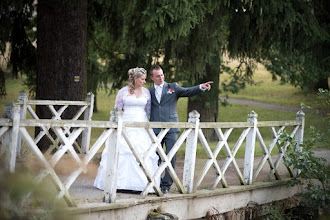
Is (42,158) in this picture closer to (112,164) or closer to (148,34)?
(112,164)

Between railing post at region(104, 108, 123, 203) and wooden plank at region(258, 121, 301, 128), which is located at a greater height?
wooden plank at region(258, 121, 301, 128)

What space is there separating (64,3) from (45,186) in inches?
345

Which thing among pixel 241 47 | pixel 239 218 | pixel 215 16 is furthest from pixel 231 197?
pixel 241 47

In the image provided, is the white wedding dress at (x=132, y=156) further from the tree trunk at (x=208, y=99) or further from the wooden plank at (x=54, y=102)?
the tree trunk at (x=208, y=99)

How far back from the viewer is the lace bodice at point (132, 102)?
804cm

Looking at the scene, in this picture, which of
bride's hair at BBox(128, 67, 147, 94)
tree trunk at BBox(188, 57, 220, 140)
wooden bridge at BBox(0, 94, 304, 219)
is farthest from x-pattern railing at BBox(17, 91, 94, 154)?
tree trunk at BBox(188, 57, 220, 140)

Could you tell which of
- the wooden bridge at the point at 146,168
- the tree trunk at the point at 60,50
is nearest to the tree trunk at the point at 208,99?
the tree trunk at the point at 60,50

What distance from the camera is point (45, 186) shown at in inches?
108

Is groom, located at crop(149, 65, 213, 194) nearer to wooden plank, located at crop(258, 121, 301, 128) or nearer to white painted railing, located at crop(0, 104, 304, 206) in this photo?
white painted railing, located at crop(0, 104, 304, 206)

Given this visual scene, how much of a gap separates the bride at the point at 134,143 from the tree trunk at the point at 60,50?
3.52m

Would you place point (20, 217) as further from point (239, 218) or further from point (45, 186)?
point (239, 218)

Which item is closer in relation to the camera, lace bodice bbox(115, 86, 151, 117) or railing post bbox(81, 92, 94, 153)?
lace bodice bbox(115, 86, 151, 117)

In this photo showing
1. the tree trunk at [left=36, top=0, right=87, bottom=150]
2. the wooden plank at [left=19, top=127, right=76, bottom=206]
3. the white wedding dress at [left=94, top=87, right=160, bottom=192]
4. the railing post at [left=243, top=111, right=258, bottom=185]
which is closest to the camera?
the wooden plank at [left=19, top=127, right=76, bottom=206]

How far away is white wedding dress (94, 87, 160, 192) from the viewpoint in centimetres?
765
